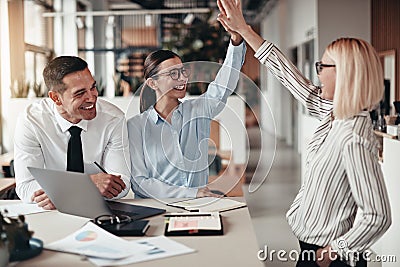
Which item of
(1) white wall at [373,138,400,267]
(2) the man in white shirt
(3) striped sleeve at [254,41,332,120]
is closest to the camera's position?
(3) striped sleeve at [254,41,332,120]

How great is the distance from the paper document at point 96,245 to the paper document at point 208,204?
510 mm

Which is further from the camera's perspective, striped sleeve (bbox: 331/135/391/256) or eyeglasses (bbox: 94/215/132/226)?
eyeglasses (bbox: 94/215/132/226)

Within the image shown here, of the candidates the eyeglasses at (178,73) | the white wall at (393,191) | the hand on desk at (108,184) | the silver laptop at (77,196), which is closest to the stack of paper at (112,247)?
the silver laptop at (77,196)

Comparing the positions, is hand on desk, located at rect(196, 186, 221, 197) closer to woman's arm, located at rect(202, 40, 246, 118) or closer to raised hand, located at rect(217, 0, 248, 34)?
woman's arm, located at rect(202, 40, 246, 118)

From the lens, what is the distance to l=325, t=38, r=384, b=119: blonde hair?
1902mm

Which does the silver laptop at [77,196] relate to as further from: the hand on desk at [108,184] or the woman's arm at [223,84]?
the woman's arm at [223,84]

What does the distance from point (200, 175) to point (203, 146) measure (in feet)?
0.39

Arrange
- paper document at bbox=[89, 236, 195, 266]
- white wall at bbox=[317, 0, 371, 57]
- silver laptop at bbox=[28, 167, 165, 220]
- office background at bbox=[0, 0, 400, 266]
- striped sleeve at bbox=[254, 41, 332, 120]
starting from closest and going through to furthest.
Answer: paper document at bbox=[89, 236, 195, 266] → silver laptop at bbox=[28, 167, 165, 220] → striped sleeve at bbox=[254, 41, 332, 120] → office background at bbox=[0, 0, 400, 266] → white wall at bbox=[317, 0, 371, 57]

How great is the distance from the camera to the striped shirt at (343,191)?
1904mm

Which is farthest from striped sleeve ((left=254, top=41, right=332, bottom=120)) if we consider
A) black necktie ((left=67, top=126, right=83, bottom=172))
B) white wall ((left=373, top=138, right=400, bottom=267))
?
white wall ((left=373, top=138, right=400, bottom=267))

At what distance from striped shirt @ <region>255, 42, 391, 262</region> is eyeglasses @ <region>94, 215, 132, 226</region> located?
0.60 meters

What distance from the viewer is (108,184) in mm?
2557

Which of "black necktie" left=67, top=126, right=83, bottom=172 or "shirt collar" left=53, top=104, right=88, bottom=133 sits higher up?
"shirt collar" left=53, top=104, right=88, bottom=133

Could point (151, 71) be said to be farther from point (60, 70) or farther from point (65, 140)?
point (65, 140)
